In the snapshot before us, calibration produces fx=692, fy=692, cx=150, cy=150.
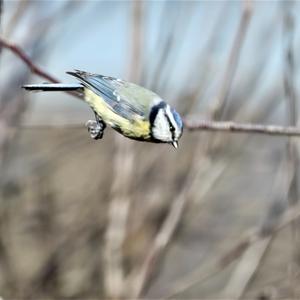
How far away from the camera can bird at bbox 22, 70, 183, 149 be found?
30 cm

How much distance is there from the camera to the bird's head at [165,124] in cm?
30

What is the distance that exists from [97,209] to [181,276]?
1.80ft

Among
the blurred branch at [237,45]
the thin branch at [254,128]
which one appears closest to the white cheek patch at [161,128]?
the thin branch at [254,128]

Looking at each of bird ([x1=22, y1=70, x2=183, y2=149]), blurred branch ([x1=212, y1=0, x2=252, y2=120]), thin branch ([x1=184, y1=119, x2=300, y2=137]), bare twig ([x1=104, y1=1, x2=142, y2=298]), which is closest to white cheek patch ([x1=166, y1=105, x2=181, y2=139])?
bird ([x1=22, y1=70, x2=183, y2=149])

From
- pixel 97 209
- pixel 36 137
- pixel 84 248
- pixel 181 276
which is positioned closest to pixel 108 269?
pixel 97 209

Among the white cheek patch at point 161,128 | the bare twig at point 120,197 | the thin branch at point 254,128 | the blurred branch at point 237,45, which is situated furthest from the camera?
the bare twig at point 120,197

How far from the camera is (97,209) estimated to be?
5.75ft

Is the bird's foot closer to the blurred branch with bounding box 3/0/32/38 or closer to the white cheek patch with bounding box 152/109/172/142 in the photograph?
the white cheek patch with bounding box 152/109/172/142

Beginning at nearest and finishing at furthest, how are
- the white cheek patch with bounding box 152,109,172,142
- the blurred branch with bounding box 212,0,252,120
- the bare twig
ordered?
the white cheek patch with bounding box 152,109,172,142 → the blurred branch with bounding box 212,0,252,120 → the bare twig

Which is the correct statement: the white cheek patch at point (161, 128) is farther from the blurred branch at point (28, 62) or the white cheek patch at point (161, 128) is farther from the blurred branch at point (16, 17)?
the blurred branch at point (16, 17)

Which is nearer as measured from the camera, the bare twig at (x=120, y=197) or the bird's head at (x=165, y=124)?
the bird's head at (x=165, y=124)

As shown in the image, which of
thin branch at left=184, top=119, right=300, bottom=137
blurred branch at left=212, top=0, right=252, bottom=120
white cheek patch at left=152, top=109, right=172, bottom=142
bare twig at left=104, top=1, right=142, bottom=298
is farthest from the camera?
bare twig at left=104, top=1, right=142, bottom=298

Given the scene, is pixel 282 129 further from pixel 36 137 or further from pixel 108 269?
pixel 36 137

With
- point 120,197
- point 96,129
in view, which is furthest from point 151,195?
point 96,129
